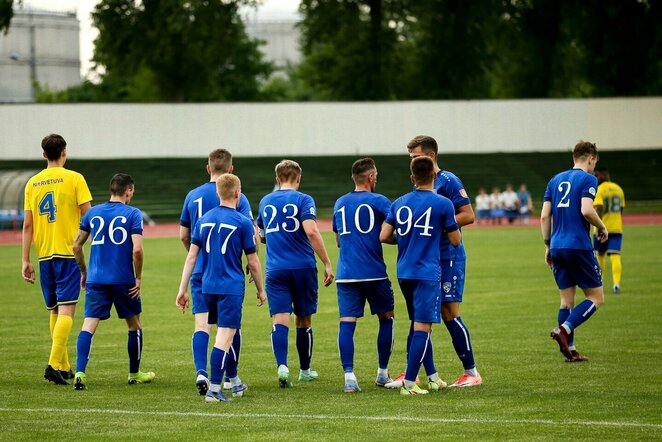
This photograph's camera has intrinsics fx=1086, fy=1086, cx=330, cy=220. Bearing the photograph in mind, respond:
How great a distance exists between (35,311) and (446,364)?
7.93 metres

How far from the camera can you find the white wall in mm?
50250

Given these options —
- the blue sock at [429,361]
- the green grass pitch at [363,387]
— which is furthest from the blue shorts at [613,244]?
the blue sock at [429,361]

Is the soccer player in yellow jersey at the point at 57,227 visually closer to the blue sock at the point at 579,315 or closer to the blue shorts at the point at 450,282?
the blue shorts at the point at 450,282

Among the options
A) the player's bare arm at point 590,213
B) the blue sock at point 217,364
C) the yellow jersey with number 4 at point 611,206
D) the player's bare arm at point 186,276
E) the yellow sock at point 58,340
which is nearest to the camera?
the blue sock at point 217,364

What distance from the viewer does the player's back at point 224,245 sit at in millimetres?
9180

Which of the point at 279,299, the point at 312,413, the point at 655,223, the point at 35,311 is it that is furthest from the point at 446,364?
the point at 655,223

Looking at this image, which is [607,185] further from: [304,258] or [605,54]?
[605,54]

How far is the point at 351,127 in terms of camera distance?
169 feet

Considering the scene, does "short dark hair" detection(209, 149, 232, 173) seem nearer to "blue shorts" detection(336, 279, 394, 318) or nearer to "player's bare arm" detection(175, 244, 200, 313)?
"player's bare arm" detection(175, 244, 200, 313)

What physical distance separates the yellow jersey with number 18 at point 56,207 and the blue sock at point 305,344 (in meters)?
2.33

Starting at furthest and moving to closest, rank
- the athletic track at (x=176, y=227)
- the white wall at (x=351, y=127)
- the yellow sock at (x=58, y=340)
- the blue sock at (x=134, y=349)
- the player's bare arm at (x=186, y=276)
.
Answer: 1. the white wall at (x=351, y=127)
2. the athletic track at (x=176, y=227)
3. the yellow sock at (x=58, y=340)
4. the blue sock at (x=134, y=349)
5. the player's bare arm at (x=186, y=276)

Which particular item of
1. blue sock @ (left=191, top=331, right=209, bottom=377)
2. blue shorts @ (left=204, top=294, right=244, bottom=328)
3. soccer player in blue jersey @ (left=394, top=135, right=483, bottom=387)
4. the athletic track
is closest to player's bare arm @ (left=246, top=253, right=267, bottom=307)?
blue shorts @ (left=204, top=294, right=244, bottom=328)

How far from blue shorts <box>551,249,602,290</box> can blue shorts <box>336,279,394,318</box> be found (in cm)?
237

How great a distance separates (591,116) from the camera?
51812 millimetres
